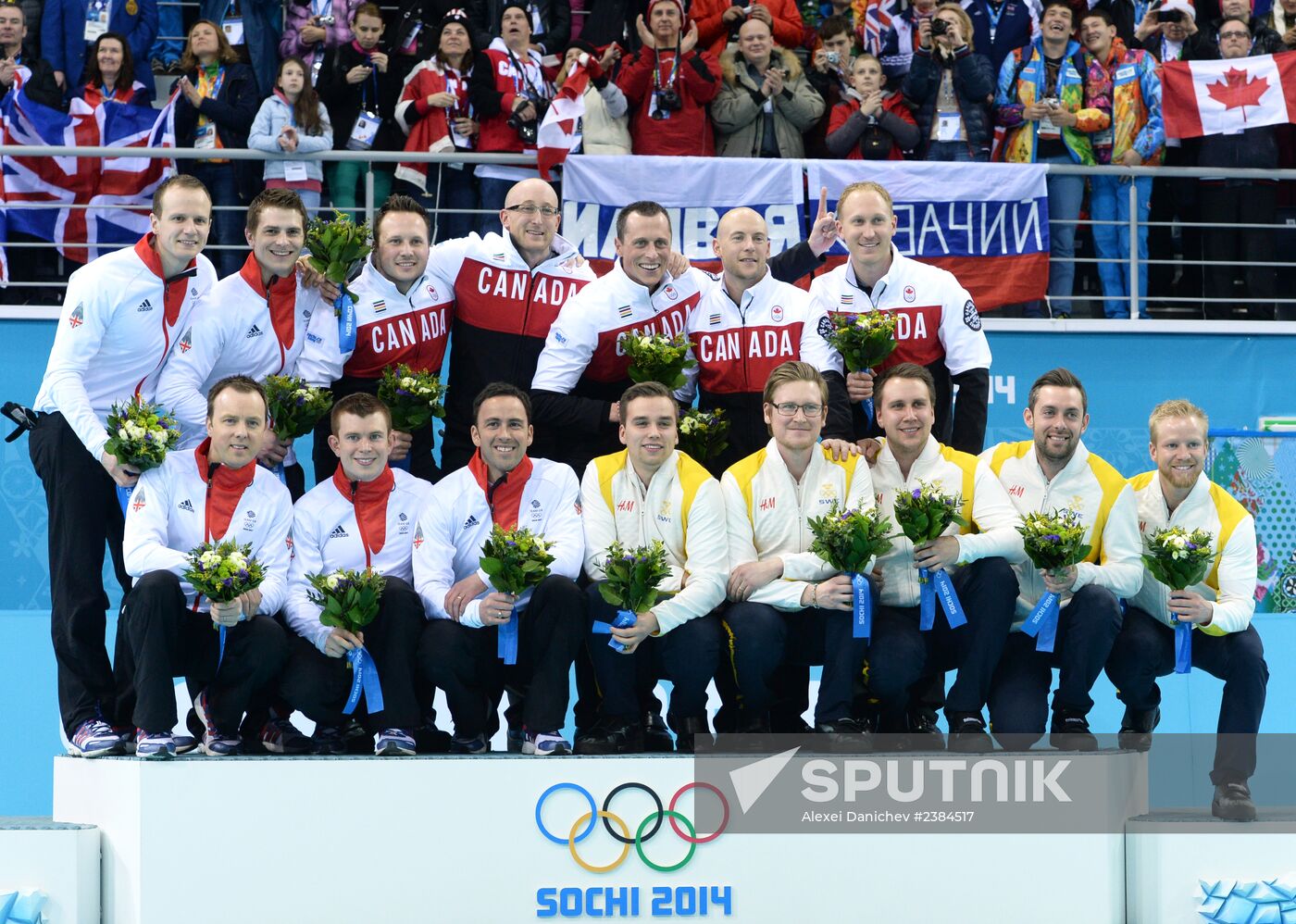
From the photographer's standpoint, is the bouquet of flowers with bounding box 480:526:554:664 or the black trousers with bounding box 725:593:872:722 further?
the black trousers with bounding box 725:593:872:722

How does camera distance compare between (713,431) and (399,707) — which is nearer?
(399,707)

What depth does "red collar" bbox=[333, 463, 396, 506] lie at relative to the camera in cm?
607

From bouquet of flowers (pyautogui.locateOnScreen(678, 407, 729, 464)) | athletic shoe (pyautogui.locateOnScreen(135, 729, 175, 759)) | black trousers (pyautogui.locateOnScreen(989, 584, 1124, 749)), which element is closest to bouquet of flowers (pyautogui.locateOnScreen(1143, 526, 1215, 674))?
black trousers (pyautogui.locateOnScreen(989, 584, 1124, 749))

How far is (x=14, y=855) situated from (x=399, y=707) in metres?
1.44

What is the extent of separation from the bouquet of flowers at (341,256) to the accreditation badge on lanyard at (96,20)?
4.79 metres

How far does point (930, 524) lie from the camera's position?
5.78 metres

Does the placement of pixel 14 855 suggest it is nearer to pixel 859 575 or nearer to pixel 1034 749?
pixel 859 575

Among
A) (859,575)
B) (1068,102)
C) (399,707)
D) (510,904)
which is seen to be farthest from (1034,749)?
(1068,102)

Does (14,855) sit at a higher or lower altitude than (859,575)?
lower

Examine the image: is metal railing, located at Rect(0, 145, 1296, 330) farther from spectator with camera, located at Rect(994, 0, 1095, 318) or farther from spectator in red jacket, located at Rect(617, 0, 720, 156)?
spectator in red jacket, located at Rect(617, 0, 720, 156)

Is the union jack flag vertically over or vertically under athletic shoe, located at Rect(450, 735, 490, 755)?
over

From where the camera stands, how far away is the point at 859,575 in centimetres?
582

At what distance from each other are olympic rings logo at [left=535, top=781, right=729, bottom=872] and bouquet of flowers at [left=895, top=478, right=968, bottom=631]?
3.73 ft

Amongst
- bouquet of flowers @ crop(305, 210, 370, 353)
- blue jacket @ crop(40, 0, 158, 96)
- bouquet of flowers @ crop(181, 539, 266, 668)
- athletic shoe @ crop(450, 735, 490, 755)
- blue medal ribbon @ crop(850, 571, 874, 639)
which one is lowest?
athletic shoe @ crop(450, 735, 490, 755)
